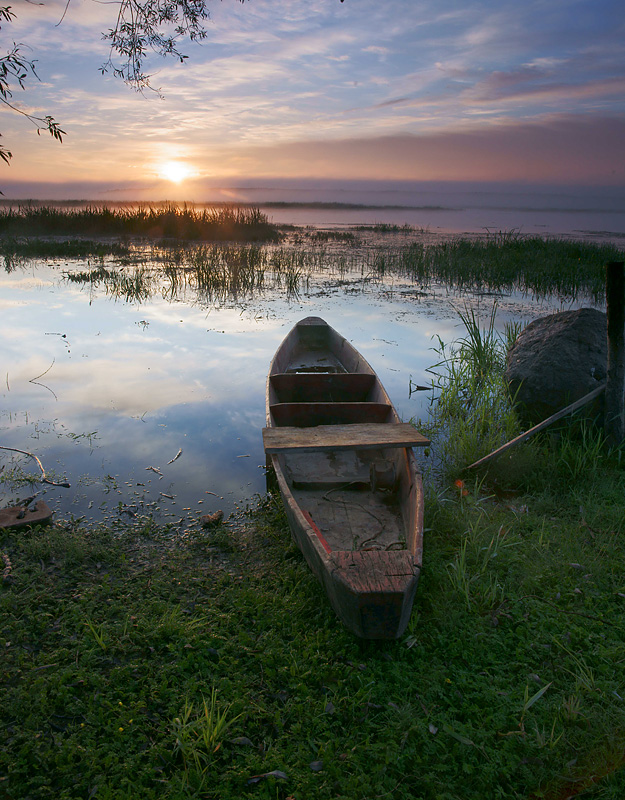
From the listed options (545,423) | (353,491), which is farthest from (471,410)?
(353,491)

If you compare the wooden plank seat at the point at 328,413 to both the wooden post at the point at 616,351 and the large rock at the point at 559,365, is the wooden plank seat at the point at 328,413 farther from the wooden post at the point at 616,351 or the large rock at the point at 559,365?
the wooden post at the point at 616,351

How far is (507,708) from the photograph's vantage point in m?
2.75

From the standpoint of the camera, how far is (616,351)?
5328 mm

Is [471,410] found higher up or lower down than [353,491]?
higher up

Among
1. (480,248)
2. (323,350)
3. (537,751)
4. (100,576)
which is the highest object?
(480,248)

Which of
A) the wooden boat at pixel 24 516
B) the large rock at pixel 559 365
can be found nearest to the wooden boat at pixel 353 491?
the large rock at pixel 559 365

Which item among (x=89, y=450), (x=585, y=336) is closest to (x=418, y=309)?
(x=585, y=336)

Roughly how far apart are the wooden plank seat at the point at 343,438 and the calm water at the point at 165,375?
0.90 metres

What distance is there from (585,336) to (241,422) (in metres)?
4.40

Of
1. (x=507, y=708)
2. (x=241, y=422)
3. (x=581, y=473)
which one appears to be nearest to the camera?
(x=507, y=708)

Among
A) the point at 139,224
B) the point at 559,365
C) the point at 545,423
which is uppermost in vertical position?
the point at 139,224

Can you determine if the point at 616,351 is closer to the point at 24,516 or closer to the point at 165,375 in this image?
the point at 24,516

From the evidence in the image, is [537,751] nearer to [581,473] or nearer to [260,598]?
[260,598]

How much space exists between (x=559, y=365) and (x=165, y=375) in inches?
231
